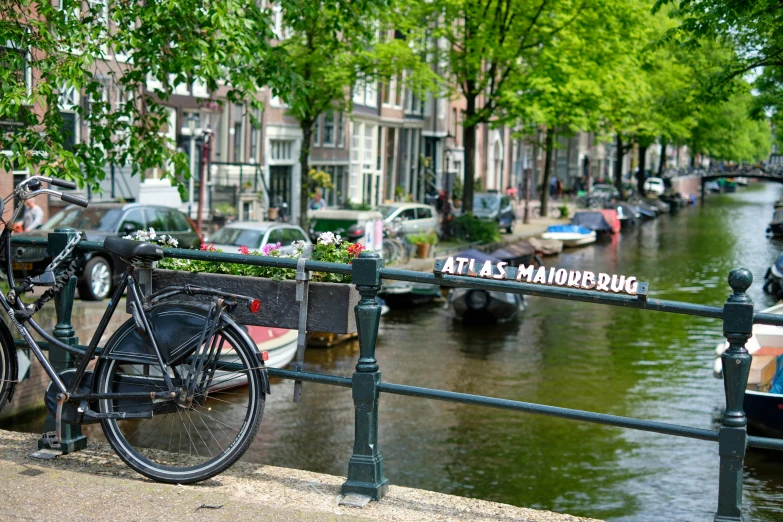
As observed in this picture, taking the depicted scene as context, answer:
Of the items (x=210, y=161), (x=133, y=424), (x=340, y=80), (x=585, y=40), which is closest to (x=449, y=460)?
(x=133, y=424)

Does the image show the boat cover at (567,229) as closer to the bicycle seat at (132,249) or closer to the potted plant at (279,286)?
the potted plant at (279,286)

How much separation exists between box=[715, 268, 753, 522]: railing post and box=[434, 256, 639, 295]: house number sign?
1.45 ft

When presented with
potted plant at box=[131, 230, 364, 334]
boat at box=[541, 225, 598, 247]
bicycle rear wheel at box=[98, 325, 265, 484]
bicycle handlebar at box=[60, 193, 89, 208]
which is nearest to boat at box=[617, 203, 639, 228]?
boat at box=[541, 225, 598, 247]

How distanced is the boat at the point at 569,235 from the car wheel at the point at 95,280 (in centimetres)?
2890

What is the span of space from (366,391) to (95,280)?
14.3 metres

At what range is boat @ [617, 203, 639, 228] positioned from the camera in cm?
6169

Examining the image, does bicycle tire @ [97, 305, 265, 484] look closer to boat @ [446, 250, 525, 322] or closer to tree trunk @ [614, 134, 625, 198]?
boat @ [446, 250, 525, 322]

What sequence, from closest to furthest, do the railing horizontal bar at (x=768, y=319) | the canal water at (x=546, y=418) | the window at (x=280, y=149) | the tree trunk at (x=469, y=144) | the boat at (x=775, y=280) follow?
the railing horizontal bar at (x=768, y=319), the canal water at (x=546, y=418), the boat at (x=775, y=280), the tree trunk at (x=469, y=144), the window at (x=280, y=149)

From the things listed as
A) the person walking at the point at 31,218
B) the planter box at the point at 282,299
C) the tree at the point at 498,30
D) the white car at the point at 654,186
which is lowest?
the white car at the point at 654,186

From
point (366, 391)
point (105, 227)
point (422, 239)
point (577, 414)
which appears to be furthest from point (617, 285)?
point (422, 239)

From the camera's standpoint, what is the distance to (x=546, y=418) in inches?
675

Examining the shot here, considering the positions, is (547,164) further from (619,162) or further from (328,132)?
(619,162)

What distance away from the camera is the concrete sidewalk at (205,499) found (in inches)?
191

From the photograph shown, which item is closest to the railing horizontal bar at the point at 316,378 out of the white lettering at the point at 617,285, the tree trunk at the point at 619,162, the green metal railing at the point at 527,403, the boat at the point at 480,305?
the green metal railing at the point at 527,403
